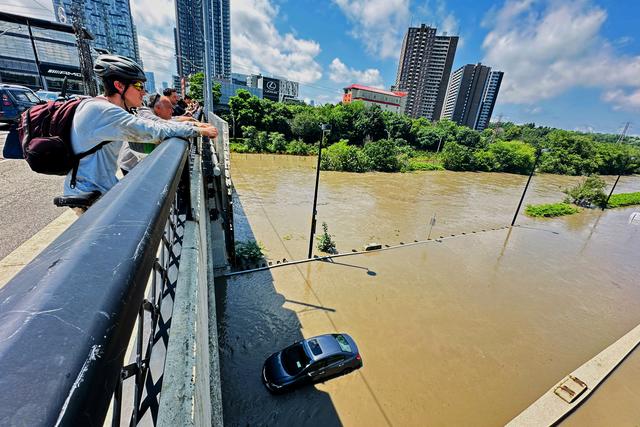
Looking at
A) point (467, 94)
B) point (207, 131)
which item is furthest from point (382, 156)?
point (467, 94)

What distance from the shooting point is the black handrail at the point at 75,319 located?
298 mm

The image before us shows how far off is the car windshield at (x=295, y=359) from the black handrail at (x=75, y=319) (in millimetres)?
6303

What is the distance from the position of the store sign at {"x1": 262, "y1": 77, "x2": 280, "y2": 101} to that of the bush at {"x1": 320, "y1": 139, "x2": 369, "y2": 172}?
34.5 meters

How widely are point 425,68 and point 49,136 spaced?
99.9m

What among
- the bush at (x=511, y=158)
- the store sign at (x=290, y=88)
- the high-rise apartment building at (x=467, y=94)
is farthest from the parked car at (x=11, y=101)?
the high-rise apartment building at (x=467, y=94)

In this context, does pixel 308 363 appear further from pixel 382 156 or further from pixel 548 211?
pixel 382 156

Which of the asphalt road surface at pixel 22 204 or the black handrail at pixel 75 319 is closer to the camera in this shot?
the black handrail at pixel 75 319

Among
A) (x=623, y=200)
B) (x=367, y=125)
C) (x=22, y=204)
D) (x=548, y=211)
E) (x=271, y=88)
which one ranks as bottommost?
(x=548, y=211)

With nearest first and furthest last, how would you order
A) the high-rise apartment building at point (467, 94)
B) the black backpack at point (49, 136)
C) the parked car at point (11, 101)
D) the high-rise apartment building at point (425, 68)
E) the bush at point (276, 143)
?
1. the black backpack at point (49, 136)
2. the parked car at point (11, 101)
3. the bush at point (276, 143)
4. the high-rise apartment building at point (425, 68)
5. the high-rise apartment building at point (467, 94)

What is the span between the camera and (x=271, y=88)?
193 ft

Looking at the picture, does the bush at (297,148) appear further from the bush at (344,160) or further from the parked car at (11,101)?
the parked car at (11,101)

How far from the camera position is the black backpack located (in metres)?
1.66

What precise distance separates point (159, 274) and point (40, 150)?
106 cm

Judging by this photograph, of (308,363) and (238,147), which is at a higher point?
(238,147)
